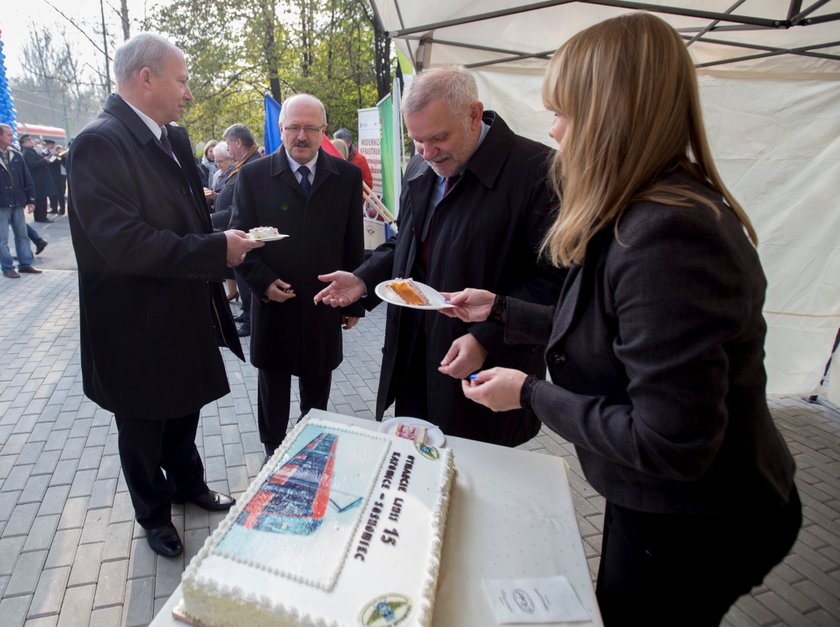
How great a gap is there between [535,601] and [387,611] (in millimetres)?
360

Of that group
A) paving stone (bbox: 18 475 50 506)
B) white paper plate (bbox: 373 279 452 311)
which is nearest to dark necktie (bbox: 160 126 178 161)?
white paper plate (bbox: 373 279 452 311)

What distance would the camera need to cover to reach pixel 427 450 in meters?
1.52

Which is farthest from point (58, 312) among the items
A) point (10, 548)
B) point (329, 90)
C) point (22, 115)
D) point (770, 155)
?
point (22, 115)

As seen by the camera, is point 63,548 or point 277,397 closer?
point 63,548

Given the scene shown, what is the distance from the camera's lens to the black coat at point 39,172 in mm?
11430

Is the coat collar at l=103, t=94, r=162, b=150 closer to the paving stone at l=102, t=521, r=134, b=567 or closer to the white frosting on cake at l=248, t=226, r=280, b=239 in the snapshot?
the white frosting on cake at l=248, t=226, r=280, b=239

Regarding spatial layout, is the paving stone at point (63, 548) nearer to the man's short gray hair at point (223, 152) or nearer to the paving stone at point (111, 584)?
the paving stone at point (111, 584)

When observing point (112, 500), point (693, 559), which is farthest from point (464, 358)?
point (112, 500)

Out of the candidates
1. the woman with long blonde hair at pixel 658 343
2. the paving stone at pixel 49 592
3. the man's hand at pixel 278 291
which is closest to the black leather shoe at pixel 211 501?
the paving stone at pixel 49 592

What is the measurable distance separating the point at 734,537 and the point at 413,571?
71cm

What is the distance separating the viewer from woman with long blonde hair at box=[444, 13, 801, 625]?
867mm

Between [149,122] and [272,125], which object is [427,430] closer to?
[149,122]

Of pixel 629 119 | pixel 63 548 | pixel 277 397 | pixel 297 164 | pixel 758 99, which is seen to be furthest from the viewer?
pixel 758 99

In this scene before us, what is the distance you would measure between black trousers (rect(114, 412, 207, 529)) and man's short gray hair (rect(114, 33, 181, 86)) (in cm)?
154
